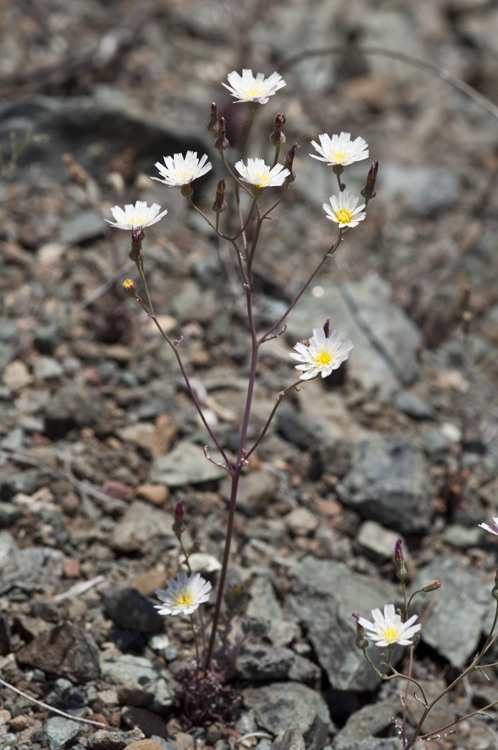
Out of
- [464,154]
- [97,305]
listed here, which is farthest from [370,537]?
[464,154]

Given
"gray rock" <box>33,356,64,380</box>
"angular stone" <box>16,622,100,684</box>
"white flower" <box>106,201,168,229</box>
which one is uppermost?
"white flower" <box>106,201,168,229</box>

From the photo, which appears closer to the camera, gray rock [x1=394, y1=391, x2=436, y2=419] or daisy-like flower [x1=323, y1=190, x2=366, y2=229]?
daisy-like flower [x1=323, y1=190, x2=366, y2=229]

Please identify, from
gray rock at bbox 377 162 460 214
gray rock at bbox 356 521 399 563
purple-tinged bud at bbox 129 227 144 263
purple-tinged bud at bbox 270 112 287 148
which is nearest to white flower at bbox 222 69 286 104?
purple-tinged bud at bbox 270 112 287 148

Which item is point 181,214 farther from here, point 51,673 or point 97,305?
point 51,673

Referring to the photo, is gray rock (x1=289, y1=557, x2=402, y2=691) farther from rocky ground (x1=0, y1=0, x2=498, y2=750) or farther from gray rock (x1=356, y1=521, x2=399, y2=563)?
gray rock (x1=356, y1=521, x2=399, y2=563)

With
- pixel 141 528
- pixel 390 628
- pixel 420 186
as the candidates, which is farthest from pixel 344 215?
pixel 420 186
